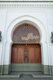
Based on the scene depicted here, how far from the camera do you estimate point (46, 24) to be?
→ 7820mm

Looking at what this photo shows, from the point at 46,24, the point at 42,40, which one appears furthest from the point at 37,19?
the point at 42,40

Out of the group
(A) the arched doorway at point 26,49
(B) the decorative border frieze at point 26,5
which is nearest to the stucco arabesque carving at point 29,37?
(A) the arched doorway at point 26,49

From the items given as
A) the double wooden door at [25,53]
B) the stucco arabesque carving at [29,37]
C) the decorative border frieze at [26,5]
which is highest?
the decorative border frieze at [26,5]

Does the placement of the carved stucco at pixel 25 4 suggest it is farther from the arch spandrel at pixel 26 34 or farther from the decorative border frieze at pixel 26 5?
the arch spandrel at pixel 26 34

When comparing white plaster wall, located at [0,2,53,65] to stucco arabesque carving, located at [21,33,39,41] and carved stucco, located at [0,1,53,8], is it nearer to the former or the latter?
carved stucco, located at [0,1,53,8]

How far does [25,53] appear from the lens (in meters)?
8.33

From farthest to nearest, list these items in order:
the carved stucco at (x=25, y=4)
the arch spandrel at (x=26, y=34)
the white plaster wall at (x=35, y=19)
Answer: the arch spandrel at (x=26, y=34) < the carved stucco at (x=25, y=4) < the white plaster wall at (x=35, y=19)

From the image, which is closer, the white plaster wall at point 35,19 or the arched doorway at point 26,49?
the white plaster wall at point 35,19

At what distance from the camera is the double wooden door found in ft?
27.1

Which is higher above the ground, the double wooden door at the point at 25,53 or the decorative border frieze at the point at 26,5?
the decorative border frieze at the point at 26,5

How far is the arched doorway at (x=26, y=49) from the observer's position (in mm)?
8109

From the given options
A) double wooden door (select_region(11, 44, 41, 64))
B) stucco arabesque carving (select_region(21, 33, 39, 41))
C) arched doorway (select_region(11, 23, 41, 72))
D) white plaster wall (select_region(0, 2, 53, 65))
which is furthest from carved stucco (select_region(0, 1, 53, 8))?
double wooden door (select_region(11, 44, 41, 64))

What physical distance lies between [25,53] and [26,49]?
27 cm

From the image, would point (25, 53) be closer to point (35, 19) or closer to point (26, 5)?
point (35, 19)
